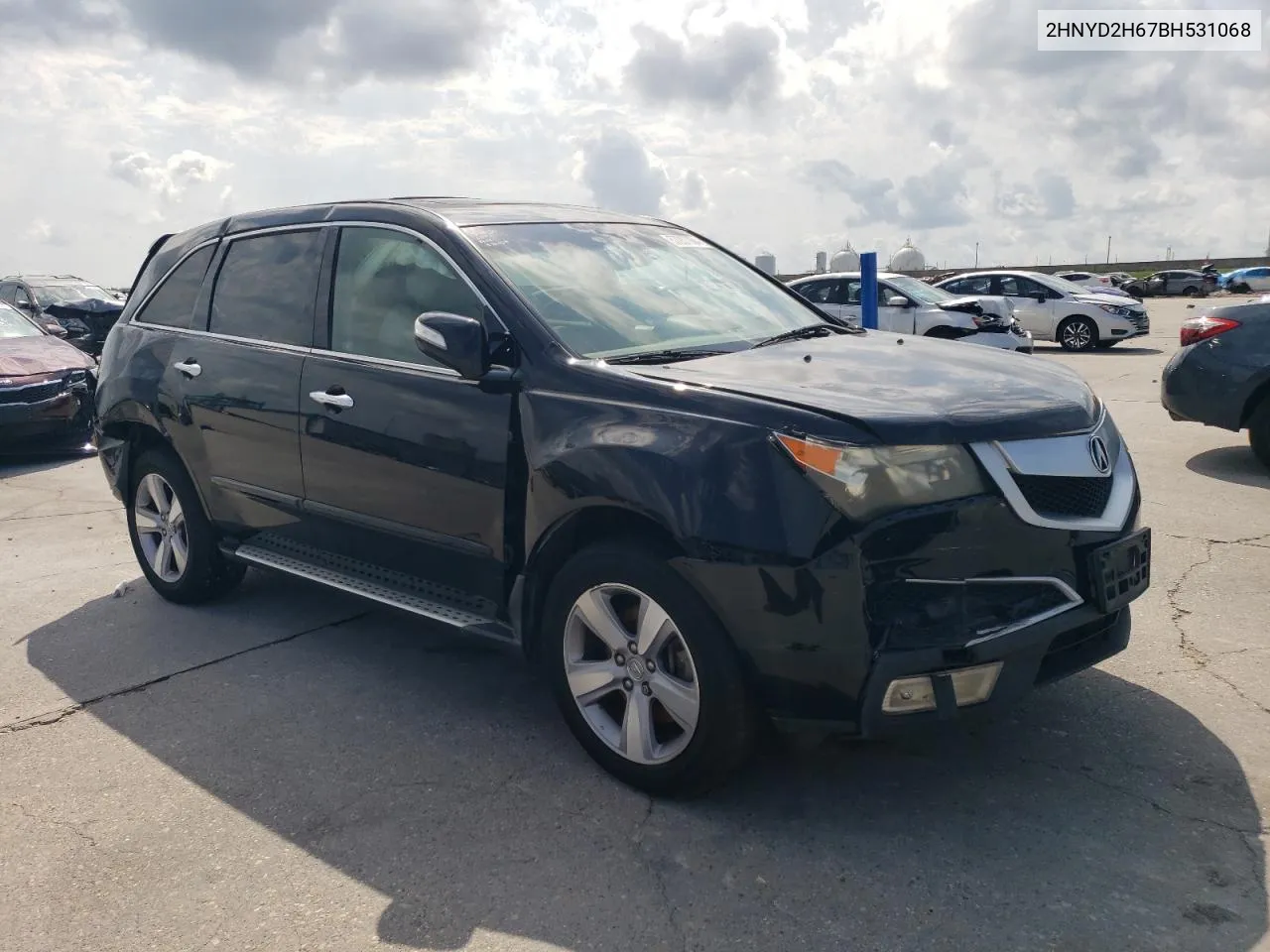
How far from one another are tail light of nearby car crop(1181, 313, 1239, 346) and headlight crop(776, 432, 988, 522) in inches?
235

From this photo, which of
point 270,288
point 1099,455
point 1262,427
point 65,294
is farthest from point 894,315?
point 1099,455

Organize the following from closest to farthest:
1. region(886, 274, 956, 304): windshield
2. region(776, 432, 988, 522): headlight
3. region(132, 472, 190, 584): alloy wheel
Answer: region(776, 432, 988, 522): headlight → region(132, 472, 190, 584): alloy wheel → region(886, 274, 956, 304): windshield

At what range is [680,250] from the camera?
4.71 m

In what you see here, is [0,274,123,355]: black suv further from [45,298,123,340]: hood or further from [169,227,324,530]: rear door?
[169,227,324,530]: rear door

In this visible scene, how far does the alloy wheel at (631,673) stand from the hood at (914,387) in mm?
704

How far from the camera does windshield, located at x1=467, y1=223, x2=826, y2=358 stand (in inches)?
152

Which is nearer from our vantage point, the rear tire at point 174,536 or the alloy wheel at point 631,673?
the alloy wheel at point 631,673

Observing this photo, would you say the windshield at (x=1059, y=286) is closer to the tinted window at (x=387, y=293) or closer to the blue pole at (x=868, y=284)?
the blue pole at (x=868, y=284)

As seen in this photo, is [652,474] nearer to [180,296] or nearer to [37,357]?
[180,296]

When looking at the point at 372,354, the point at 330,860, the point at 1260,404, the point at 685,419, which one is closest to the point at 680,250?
the point at 372,354

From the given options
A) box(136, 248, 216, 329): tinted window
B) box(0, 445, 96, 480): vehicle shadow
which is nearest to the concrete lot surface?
box(136, 248, 216, 329): tinted window

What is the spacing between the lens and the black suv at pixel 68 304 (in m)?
15.2

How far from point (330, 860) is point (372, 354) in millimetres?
1900

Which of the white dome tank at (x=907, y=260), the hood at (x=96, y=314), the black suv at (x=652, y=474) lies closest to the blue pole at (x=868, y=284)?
the black suv at (x=652, y=474)
